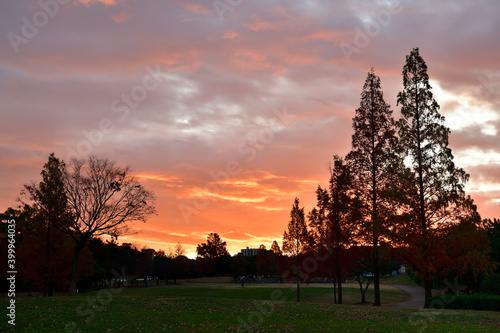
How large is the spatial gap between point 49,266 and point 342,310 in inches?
1501

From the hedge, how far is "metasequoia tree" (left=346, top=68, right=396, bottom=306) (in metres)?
4.68

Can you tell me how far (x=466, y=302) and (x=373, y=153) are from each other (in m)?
15.3

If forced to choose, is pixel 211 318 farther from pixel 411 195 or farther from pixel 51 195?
pixel 51 195

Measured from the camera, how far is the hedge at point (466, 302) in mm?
33719

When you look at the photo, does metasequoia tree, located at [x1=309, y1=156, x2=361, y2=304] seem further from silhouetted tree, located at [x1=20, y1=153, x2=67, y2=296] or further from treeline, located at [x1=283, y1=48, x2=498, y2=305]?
silhouetted tree, located at [x1=20, y1=153, x2=67, y2=296]

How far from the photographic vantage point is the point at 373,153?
3644 centimetres

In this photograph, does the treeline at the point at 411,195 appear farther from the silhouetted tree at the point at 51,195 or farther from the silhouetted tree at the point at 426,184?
the silhouetted tree at the point at 51,195

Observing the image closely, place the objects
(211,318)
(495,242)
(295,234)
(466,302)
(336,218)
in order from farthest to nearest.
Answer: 1. (495,242)
2. (295,234)
3. (336,218)
4. (466,302)
5. (211,318)

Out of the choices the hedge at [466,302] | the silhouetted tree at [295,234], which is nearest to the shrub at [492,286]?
the hedge at [466,302]

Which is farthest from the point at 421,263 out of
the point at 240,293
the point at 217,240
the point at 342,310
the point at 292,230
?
the point at 217,240

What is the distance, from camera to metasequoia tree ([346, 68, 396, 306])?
116 feet

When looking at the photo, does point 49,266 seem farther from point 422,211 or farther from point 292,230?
point 422,211

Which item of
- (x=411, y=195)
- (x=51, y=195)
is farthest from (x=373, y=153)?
(x=51, y=195)

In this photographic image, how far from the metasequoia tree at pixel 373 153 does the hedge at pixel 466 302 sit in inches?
184
